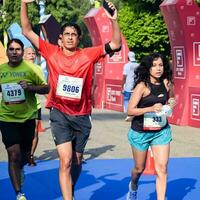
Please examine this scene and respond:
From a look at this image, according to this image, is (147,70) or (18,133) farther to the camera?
(18,133)

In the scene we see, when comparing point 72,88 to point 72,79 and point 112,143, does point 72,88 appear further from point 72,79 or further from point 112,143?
point 112,143

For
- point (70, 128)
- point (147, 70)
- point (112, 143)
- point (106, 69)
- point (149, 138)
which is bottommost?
point (112, 143)

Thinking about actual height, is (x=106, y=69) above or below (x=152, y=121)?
below

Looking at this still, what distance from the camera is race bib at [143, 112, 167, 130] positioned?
6393mm

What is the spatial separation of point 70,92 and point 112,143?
20.9 feet

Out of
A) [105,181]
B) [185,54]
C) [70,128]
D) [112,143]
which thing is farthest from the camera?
[185,54]

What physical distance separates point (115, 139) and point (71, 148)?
22.6ft

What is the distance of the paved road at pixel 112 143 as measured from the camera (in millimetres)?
10992

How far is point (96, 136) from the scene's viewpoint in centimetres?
1366

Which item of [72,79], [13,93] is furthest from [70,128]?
[13,93]

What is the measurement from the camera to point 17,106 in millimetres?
6859

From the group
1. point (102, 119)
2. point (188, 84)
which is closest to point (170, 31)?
point (188, 84)

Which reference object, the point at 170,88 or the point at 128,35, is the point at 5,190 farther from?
the point at 128,35

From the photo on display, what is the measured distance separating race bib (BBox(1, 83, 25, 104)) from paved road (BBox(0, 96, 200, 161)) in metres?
3.72
